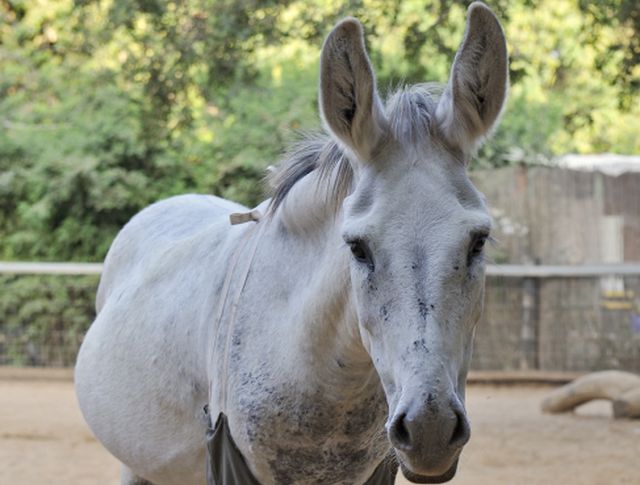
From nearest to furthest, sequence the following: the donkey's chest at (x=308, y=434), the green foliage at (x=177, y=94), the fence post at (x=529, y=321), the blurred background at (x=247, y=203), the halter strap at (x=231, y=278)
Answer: the donkey's chest at (x=308, y=434) → the halter strap at (x=231, y=278) → the green foliage at (x=177, y=94) → the blurred background at (x=247, y=203) → the fence post at (x=529, y=321)

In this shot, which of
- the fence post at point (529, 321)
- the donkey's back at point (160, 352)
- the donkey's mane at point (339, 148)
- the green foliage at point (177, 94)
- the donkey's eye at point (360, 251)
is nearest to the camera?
the donkey's eye at point (360, 251)

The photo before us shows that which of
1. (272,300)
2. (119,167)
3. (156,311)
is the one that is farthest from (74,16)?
(272,300)

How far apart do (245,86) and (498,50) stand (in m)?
6.41

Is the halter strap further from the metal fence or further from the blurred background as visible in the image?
the metal fence

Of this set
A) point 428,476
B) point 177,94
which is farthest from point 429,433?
point 177,94

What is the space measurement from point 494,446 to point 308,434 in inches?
227

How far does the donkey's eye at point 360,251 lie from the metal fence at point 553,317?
9.40 meters

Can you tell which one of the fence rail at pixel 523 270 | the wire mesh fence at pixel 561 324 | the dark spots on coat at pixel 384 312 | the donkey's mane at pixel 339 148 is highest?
the donkey's mane at pixel 339 148

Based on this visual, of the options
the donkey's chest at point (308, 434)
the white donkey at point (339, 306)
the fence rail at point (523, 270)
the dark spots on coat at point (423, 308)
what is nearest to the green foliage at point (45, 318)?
the fence rail at point (523, 270)

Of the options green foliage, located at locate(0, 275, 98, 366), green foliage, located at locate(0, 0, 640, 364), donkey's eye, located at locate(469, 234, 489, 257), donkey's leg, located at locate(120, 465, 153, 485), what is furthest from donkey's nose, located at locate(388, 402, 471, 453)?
green foliage, located at locate(0, 275, 98, 366)

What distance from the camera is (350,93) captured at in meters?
2.62

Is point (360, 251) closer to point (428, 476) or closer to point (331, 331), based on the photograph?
point (331, 331)

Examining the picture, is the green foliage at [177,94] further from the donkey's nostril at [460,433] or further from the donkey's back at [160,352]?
the donkey's nostril at [460,433]

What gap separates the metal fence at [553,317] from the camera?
1182 centimetres
